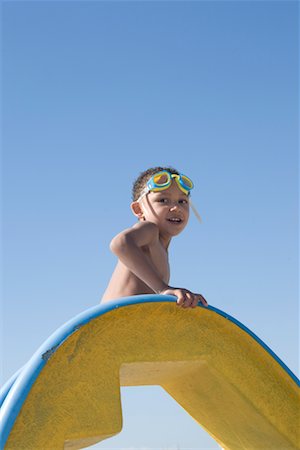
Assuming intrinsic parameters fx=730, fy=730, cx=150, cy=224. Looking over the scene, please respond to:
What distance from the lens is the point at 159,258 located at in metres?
4.57

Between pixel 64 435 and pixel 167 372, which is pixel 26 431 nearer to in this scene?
pixel 64 435

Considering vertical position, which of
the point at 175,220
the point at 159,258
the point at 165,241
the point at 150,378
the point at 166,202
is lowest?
the point at 150,378

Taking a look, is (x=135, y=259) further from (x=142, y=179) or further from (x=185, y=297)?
(x=142, y=179)

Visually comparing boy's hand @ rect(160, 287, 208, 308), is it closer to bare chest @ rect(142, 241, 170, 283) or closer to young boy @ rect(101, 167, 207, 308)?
young boy @ rect(101, 167, 207, 308)

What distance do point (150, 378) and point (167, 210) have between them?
41.9 inches

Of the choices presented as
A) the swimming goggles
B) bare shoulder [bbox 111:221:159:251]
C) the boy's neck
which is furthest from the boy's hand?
the swimming goggles

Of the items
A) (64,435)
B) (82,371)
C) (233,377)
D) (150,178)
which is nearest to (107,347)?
(82,371)

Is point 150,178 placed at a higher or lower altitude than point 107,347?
higher

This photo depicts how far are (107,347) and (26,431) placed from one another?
629 mm

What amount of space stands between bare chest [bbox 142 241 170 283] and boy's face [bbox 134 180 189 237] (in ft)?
0.48

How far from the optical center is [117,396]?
12.5 ft

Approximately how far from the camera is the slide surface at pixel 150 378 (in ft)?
11.8

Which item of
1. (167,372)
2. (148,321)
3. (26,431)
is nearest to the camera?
(26,431)

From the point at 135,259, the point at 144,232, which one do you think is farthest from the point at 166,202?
the point at 135,259
